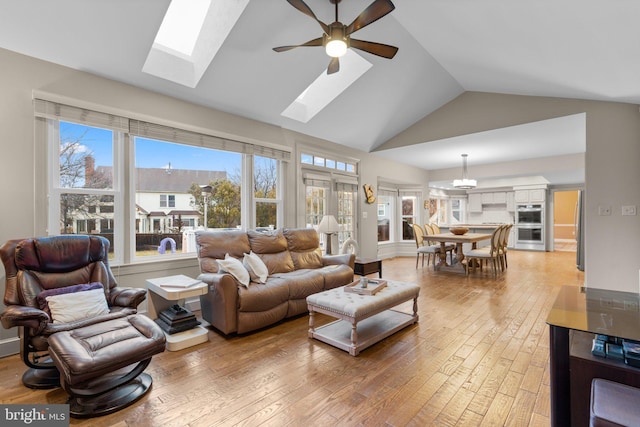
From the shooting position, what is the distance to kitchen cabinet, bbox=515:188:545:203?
9.16 meters

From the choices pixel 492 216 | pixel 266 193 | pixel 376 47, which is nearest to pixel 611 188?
pixel 376 47

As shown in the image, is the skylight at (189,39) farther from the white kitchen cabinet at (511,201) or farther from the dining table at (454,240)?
the white kitchen cabinet at (511,201)

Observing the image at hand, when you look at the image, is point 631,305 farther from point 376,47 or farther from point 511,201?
point 511,201

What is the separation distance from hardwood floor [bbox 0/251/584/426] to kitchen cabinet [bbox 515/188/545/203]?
7.31 meters

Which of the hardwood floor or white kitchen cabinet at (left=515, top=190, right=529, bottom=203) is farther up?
white kitchen cabinet at (left=515, top=190, right=529, bottom=203)

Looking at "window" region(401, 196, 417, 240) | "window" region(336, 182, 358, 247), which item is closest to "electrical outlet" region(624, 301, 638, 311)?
"window" region(336, 182, 358, 247)

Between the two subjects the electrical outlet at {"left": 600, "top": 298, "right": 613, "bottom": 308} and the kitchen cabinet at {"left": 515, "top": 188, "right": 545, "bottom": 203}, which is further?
the kitchen cabinet at {"left": 515, "top": 188, "right": 545, "bottom": 203}

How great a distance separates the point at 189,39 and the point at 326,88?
202cm

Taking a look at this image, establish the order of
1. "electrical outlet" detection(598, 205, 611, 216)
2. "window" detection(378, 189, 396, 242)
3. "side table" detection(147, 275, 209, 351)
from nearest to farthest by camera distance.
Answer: "side table" detection(147, 275, 209, 351)
"electrical outlet" detection(598, 205, 611, 216)
"window" detection(378, 189, 396, 242)

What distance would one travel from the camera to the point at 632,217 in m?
3.79

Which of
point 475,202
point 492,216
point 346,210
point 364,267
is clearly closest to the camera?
point 364,267

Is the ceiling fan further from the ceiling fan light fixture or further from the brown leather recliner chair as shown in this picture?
the brown leather recliner chair

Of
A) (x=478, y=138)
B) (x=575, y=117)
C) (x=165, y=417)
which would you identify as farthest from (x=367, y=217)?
(x=165, y=417)

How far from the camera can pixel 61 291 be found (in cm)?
Result: 241
